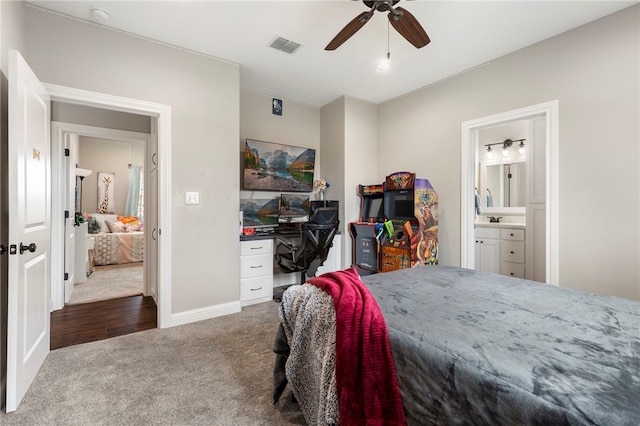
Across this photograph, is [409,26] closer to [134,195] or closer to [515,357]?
[515,357]

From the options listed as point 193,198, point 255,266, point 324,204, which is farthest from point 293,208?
point 193,198

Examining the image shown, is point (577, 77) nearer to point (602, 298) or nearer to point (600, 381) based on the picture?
point (602, 298)

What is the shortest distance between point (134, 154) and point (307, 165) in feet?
19.1

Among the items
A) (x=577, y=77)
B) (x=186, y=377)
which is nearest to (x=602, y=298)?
(x=577, y=77)

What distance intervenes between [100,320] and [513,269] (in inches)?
200

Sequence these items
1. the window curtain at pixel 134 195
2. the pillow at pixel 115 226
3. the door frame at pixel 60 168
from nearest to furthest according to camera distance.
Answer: the door frame at pixel 60 168 → the pillow at pixel 115 226 → the window curtain at pixel 134 195

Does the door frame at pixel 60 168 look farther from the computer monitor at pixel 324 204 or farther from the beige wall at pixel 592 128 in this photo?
the beige wall at pixel 592 128

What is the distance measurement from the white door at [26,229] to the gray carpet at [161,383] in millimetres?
Result: 164

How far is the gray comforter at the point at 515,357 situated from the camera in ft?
2.42

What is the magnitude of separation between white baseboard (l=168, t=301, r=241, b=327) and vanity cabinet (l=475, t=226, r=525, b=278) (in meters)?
3.57

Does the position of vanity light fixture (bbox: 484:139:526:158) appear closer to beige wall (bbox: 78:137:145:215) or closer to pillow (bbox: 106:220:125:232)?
pillow (bbox: 106:220:125:232)

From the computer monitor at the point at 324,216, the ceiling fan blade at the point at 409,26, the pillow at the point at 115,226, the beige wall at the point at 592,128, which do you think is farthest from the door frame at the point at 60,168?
the beige wall at the point at 592,128

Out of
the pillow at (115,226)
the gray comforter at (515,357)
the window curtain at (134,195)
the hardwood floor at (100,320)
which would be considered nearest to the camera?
the gray comforter at (515,357)

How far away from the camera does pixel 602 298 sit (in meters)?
1.55
